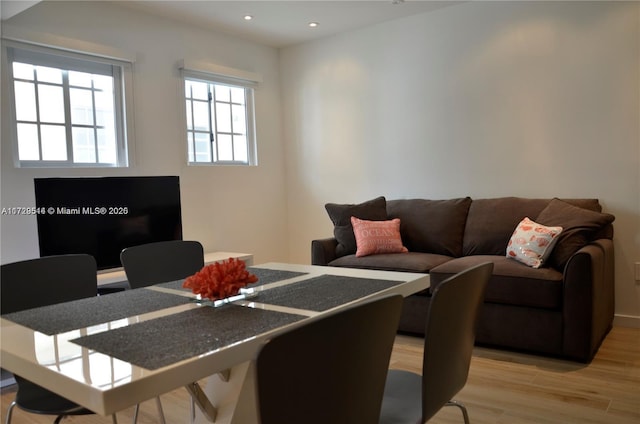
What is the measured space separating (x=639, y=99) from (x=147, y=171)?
3.78 meters

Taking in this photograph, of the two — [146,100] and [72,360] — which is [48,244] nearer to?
[146,100]

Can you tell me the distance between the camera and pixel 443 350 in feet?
4.66

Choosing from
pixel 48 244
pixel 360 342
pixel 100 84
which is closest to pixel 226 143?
pixel 100 84

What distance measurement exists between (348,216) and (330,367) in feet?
10.8

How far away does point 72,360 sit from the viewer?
1.14m

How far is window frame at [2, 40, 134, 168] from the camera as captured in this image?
3.54 m

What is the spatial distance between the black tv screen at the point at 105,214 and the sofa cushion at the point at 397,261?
4.55ft

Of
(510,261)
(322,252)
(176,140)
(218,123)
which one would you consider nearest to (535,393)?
(510,261)

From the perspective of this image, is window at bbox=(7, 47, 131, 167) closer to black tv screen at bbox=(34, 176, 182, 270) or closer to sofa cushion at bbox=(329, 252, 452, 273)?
black tv screen at bbox=(34, 176, 182, 270)

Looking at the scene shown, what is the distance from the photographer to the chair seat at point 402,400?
1499 mm

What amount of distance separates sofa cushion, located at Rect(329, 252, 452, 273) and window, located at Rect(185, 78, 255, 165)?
1.74 metres

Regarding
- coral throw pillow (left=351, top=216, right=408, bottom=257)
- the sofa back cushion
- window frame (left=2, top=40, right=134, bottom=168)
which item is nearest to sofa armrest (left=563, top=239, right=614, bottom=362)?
the sofa back cushion

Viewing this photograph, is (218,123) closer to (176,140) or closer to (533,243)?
(176,140)

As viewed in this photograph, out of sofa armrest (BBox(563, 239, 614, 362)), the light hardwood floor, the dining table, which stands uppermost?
the dining table
